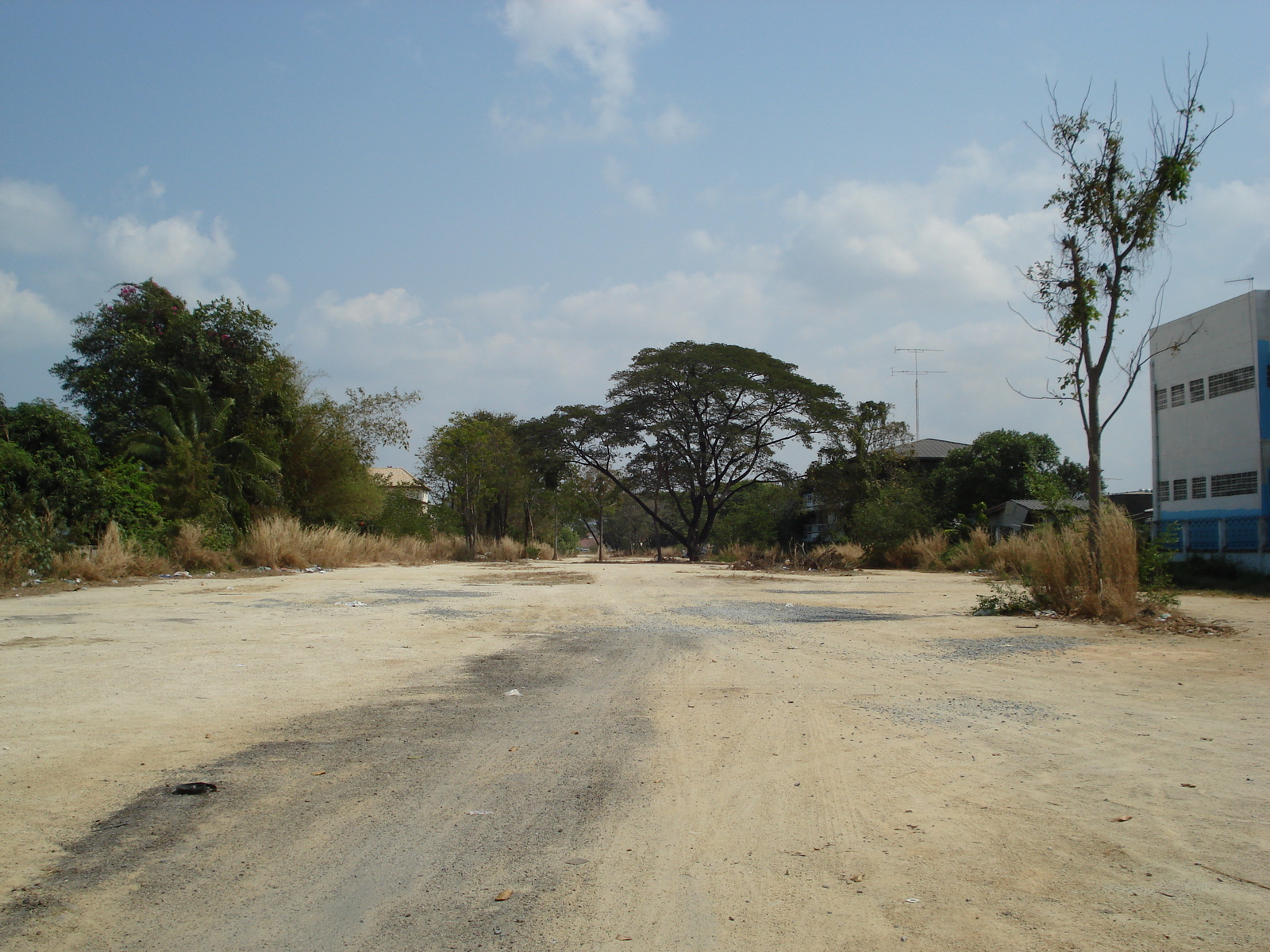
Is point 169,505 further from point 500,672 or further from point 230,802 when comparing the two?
point 230,802

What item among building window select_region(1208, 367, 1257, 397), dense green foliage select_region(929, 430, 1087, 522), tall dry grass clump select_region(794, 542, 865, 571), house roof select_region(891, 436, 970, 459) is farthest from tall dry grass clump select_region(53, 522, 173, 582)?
house roof select_region(891, 436, 970, 459)

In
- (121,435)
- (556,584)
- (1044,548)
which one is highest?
(121,435)

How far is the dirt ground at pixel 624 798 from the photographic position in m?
2.44

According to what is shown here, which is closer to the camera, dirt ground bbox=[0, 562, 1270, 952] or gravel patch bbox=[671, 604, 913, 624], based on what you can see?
dirt ground bbox=[0, 562, 1270, 952]

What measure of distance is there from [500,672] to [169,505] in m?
15.1

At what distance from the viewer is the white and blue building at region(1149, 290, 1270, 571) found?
824 inches

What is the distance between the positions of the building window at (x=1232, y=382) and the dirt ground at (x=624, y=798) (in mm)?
18143

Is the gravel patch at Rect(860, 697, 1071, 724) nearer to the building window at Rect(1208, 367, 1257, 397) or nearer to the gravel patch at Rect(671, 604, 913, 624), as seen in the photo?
the gravel patch at Rect(671, 604, 913, 624)

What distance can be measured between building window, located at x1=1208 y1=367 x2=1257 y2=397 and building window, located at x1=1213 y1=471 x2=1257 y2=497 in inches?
88.6

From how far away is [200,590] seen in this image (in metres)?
12.2

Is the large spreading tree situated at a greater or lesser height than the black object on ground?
greater

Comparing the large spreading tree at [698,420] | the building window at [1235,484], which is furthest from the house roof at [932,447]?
the building window at [1235,484]

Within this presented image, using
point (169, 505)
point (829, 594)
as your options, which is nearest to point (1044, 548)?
point (829, 594)

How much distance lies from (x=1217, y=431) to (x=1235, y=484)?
1.61 m
